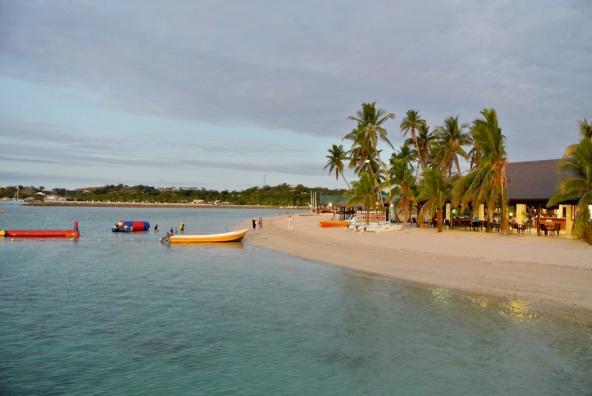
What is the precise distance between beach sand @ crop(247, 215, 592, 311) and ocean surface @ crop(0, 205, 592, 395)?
126 cm

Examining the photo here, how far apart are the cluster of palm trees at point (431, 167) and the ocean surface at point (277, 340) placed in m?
14.4

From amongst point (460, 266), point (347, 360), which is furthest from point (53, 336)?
A: point (460, 266)

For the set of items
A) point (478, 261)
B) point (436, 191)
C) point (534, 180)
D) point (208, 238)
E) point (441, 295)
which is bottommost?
point (441, 295)

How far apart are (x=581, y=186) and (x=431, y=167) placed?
14.9 metres

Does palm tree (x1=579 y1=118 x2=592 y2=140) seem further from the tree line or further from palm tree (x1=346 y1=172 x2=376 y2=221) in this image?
palm tree (x1=346 y1=172 x2=376 y2=221)

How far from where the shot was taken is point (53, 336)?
12578 mm

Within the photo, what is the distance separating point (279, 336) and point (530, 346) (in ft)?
20.2

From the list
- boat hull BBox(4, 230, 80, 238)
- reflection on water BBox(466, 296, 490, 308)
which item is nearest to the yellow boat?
boat hull BBox(4, 230, 80, 238)

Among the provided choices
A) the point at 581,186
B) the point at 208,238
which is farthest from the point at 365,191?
the point at 581,186

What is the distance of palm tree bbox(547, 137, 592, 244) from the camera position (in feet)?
80.5

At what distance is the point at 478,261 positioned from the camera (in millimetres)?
21328

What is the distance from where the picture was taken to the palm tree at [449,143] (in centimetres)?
4953

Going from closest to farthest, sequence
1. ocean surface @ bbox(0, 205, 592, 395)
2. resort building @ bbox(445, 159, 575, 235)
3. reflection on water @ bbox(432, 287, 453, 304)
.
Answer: ocean surface @ bbox(0, 205, 592, 395) < reflection on water @ bbox(432, 287, 453, 304) < resort building @ bbox(445, 159, 575, 235)

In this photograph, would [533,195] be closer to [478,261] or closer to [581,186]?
[581,186]
